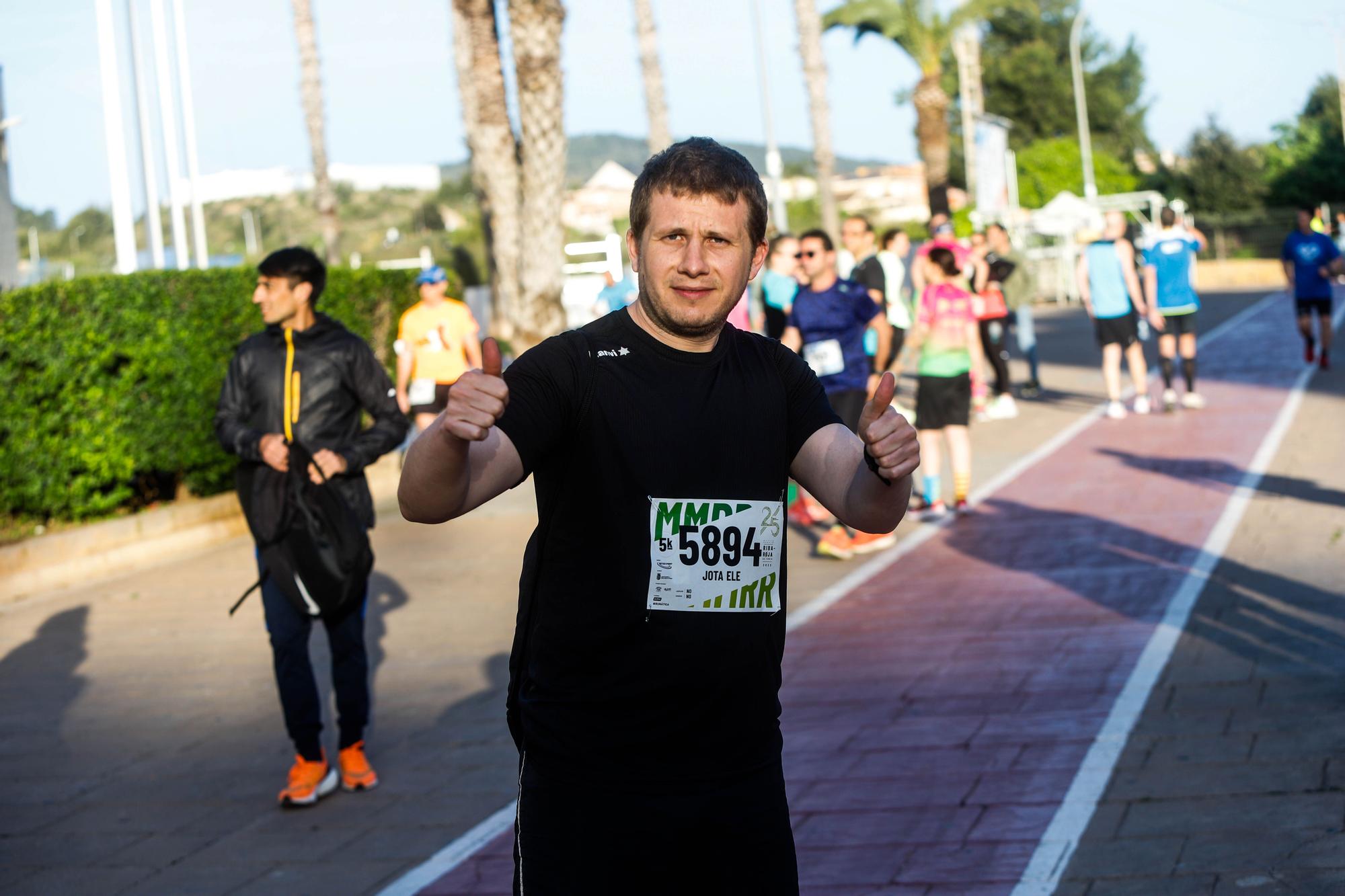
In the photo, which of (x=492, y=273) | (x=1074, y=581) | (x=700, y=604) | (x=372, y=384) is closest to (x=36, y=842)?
(x=372, y=384)

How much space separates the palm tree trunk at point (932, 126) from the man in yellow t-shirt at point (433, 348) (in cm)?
2048

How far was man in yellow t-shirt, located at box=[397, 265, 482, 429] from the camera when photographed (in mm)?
12859

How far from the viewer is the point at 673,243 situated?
291 cm

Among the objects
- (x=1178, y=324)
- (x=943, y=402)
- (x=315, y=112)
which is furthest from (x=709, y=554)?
(x=315, y=112)

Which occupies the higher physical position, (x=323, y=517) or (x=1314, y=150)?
(x=1314, y=150)

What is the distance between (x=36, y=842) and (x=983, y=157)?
3577cm

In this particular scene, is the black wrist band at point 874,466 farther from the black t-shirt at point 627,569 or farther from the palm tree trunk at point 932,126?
the palm tree trunk at point 932,126

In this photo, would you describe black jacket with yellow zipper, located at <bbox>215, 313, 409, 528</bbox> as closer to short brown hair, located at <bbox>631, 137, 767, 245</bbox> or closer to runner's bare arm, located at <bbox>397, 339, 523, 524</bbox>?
short brown hair, located at <bbox>631, 137, 767, 245</bbox>

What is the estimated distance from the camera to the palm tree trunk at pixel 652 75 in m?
30.6

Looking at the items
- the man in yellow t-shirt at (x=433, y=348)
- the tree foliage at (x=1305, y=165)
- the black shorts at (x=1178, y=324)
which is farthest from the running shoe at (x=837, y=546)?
the tree foliage at (x=1305, y=165)

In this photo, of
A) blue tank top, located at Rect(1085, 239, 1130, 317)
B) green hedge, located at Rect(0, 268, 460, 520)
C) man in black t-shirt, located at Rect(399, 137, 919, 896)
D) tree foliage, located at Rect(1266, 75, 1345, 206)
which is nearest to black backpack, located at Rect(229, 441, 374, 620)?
man in black t-shirt, located at Rect(399, 137, 919, 896)

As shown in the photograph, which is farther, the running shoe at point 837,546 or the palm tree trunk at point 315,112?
the palm tree trunk at point 315,112

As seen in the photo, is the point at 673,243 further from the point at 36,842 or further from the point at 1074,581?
the point at 1074,581

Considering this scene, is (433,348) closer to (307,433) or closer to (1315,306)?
(307,433)
